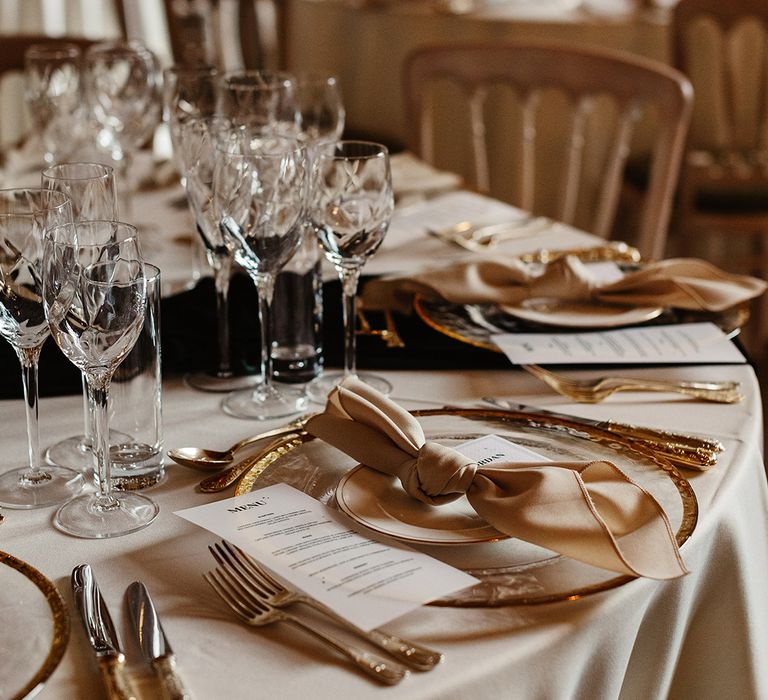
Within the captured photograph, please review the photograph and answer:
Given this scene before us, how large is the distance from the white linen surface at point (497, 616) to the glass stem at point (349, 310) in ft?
0.22

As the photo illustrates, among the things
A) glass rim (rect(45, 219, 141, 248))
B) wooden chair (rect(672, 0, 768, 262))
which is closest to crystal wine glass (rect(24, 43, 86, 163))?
glass rim (rect(45, 219, 141, 248))

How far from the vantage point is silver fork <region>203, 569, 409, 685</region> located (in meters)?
0.61

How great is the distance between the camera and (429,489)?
2.52 ft

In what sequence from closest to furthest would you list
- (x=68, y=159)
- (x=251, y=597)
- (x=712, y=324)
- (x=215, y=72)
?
(x=251, y=597) < (x=712, y=324) < (x=215, y=72) < (x=68, y=159)

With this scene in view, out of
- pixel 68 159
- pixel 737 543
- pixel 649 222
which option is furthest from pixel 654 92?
pixel 737 543

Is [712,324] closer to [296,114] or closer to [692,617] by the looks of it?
[692,617]

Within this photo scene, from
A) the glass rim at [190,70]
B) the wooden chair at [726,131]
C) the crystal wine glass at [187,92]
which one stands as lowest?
the wooden chair at [726,131]

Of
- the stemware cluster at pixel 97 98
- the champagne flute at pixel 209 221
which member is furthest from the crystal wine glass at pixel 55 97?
the champagne flute at pixel 209 221

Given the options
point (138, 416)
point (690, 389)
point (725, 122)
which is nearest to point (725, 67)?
point (725, 122)

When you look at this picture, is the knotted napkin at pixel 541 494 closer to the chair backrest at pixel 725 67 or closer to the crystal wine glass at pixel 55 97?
the crystal wine glass at pixel 55 97

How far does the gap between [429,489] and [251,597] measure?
16 centimetres

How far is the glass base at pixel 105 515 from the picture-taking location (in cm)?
78

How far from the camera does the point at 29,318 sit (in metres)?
0.83

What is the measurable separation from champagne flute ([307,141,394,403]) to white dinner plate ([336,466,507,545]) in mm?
258
